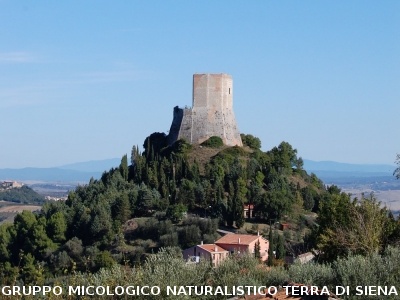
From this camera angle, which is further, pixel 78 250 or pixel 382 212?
pixel 78 250

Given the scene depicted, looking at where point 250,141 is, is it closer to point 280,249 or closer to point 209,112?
point 209,112

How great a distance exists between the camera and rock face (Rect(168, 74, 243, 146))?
184 feet

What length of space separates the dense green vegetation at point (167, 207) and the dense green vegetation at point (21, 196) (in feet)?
304

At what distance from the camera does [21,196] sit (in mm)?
152000

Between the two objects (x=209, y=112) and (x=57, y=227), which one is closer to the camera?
(x=57, y=227)

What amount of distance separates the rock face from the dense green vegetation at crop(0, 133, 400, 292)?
1049mm

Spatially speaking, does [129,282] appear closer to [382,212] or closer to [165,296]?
[165,296]

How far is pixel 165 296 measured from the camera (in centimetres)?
993

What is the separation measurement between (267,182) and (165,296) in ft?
143

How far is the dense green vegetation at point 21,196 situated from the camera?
148m

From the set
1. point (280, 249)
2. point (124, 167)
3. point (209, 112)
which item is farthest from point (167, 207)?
point (280, 249)

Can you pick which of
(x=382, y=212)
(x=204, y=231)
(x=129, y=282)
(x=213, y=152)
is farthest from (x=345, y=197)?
(x=213, y=152)

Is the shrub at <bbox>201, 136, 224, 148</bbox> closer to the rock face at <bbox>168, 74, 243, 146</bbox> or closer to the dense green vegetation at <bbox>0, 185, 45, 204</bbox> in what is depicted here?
the rock face at <bbox>168, 74, 243, 146</bbox>

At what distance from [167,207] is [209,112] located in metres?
10.0
